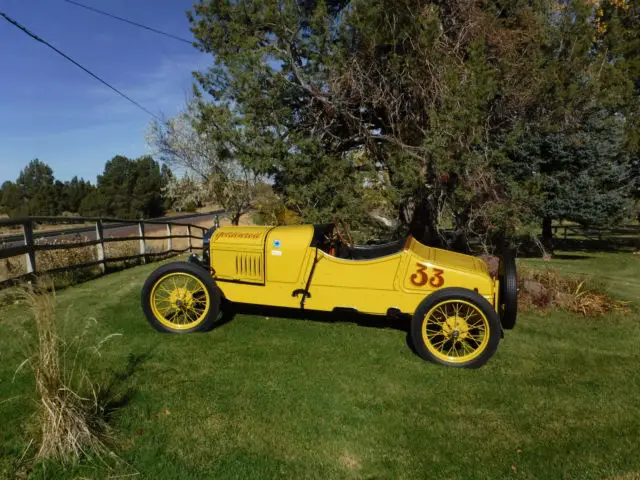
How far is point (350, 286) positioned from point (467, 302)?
1.23 metres

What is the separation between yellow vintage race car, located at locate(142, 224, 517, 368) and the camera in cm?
452

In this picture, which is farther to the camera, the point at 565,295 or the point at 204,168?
the point at 204,168

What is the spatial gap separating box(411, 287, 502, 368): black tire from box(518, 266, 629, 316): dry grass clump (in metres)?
2.41

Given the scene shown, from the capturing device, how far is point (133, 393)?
11.9ft

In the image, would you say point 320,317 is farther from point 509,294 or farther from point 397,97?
point 397,97

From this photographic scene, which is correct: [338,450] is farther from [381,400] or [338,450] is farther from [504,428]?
[504,428]

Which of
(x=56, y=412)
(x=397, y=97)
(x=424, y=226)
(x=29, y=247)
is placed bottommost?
(x=56, y=412)

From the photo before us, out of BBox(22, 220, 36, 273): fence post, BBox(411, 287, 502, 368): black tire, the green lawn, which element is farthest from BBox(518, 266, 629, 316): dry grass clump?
BBox(22, 220, 36, 273): fence post

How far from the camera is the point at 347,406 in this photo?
3668 millimetres

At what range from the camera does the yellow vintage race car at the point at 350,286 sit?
452 centimetres

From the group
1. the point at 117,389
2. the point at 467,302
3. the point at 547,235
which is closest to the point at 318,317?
the point at 467,302

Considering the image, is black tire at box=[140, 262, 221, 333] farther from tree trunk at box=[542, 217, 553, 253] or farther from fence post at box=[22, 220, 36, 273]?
tree trunk at box=[542, 217, 553, 253]

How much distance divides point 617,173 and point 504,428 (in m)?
13.4

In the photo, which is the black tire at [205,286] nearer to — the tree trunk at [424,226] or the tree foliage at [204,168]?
the tree trunk at [424,226]
